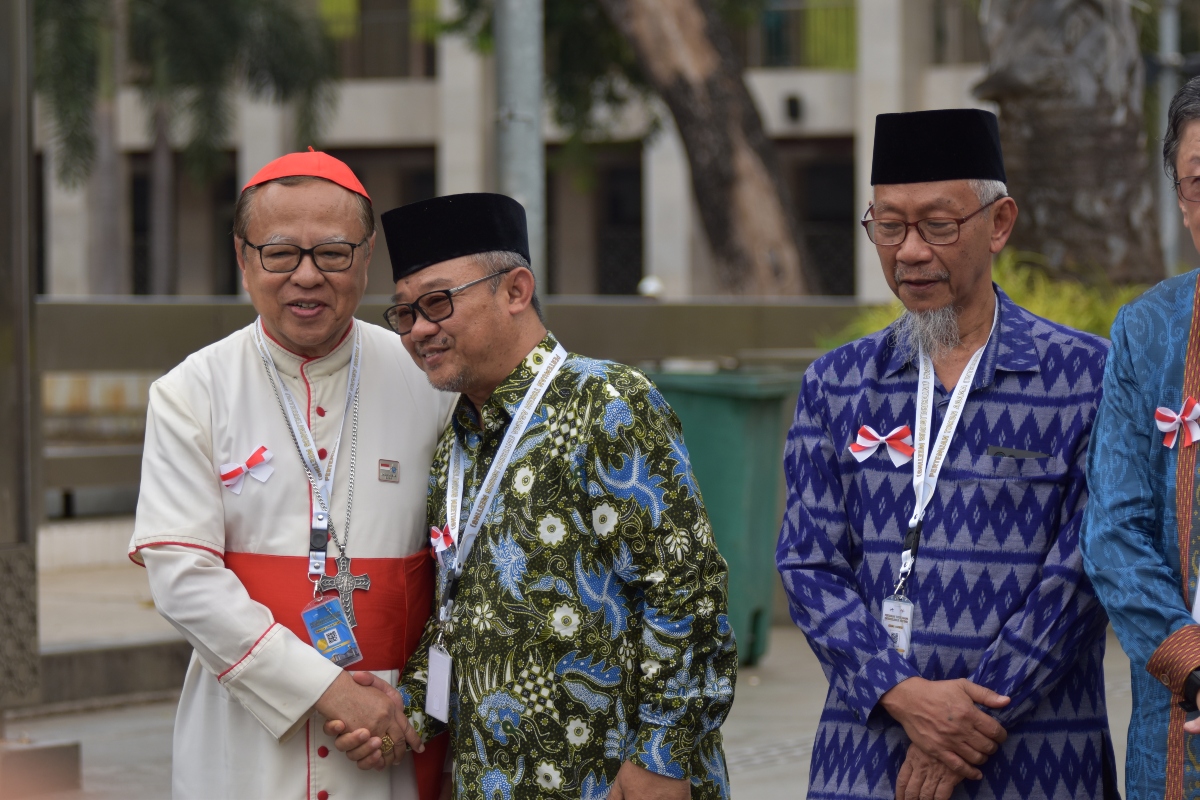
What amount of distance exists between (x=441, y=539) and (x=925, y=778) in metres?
1.02

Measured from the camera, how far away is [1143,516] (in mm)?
2824

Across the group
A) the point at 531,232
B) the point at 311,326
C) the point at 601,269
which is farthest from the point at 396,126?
the point at 311,326

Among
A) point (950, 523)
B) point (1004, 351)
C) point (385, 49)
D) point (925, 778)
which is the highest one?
point (385, 49)

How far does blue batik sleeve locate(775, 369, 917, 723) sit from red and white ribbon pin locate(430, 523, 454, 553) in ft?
2.14

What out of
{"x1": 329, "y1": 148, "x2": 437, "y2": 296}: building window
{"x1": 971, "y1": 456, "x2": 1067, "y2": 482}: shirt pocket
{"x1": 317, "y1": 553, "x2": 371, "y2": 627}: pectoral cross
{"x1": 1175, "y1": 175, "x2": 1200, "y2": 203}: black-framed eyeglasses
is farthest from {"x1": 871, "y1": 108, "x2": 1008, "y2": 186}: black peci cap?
{"x1": 329, "y1": 148, "x2": 437, "y2": 296}: building window

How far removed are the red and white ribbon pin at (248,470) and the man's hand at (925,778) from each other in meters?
1.36

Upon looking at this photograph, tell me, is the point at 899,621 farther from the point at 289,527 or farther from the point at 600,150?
the point at 600,150

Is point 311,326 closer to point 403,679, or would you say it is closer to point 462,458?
point 462,458

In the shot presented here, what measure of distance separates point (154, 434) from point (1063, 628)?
1.79 metres

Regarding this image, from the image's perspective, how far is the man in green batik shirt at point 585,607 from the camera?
117 inches

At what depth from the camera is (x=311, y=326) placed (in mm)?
3287

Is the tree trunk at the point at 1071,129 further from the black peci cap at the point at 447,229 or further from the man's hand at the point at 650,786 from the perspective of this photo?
the man's hand at the point at 650,786

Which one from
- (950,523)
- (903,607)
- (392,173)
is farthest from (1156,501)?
(392,173)

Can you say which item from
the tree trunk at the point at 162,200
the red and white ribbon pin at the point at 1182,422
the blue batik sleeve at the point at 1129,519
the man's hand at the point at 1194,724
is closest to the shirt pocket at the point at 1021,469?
the blue batik sleeve at the point at 1129,519
